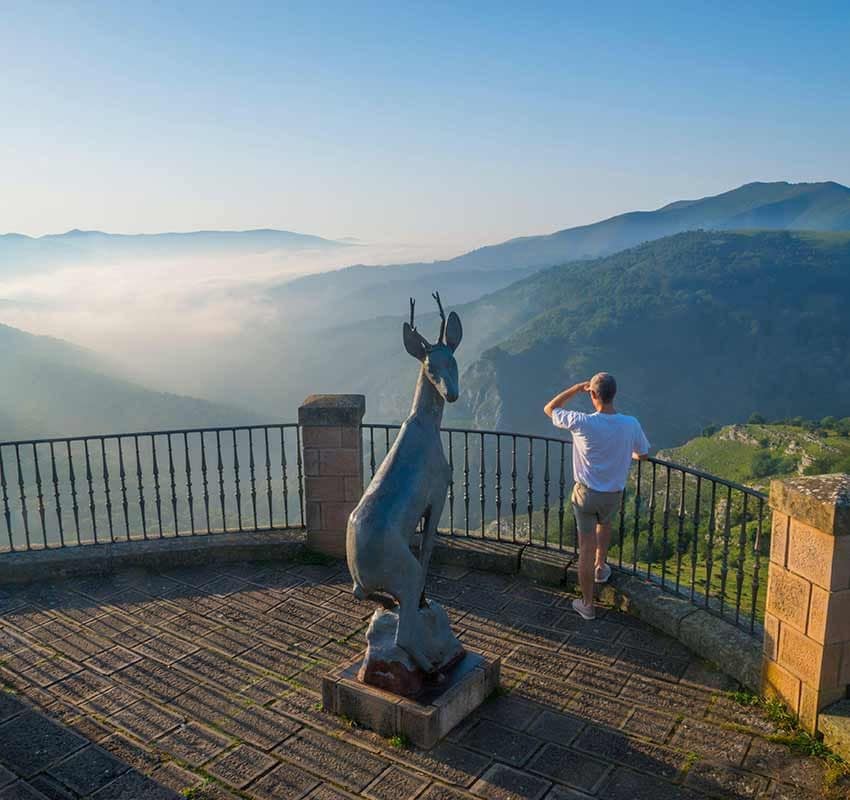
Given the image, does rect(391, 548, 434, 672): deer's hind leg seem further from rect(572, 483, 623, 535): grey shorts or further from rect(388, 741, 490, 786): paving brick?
rect(572, 483, 623, 535): grey shorts

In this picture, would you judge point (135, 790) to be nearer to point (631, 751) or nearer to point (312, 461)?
point (631, 751)

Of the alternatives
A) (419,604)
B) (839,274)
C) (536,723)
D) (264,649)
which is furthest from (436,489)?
(839,274)

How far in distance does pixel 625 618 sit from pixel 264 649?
284cm

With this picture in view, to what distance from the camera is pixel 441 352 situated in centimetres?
451

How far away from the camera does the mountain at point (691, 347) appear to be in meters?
103

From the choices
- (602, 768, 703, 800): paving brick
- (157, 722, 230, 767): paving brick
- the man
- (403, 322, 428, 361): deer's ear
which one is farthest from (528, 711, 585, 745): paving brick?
(403, 322, 428, 361): deer's ear

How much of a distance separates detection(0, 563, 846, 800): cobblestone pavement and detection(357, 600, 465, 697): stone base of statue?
328mm

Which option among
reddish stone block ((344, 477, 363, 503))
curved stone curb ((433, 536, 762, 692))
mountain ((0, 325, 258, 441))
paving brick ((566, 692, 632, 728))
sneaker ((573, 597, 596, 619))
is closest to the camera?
paving brick ((566, 692, 632, 728))

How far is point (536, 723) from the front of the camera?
450cm

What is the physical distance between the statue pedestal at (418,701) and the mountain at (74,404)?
91.0 meters

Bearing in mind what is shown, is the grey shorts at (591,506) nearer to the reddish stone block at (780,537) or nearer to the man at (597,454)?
the man at (597,454)

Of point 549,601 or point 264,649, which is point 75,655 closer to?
point 264,649

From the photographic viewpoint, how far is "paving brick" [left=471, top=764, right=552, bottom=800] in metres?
3.85

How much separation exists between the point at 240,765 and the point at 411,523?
5.46ft
